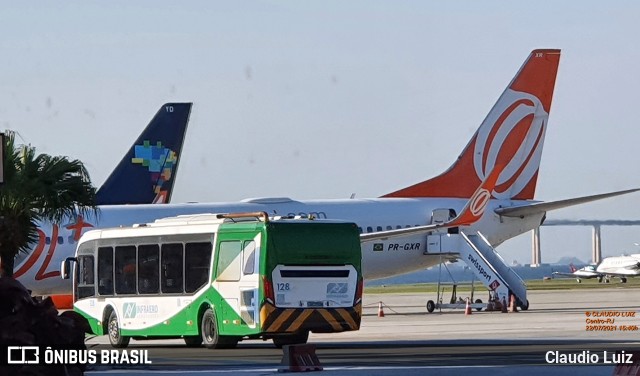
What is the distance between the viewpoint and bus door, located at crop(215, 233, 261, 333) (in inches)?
1221

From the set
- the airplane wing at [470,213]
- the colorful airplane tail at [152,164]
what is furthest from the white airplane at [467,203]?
the colorful airplane tail at [152,164]

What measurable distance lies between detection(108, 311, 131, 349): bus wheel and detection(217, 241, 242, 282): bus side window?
3827 millimetres

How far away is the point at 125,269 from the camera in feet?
115

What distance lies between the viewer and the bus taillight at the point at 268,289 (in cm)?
3075

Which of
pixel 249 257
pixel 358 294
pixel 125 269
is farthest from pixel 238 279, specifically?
pixel 125 269

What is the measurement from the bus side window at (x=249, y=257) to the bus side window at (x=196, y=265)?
136 cm

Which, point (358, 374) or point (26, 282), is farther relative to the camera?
point (26, 282)

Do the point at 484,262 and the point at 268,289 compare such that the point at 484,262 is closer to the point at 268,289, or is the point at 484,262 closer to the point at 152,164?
the point at 152,164

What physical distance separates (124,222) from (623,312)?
16830 millimetres

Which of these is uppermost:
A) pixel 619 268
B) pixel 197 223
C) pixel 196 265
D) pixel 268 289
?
pixel 197 223

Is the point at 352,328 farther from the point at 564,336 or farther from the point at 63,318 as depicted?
the point at 63,318

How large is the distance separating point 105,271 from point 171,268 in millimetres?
2750

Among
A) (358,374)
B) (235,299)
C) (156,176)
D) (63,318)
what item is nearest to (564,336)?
(235,299)

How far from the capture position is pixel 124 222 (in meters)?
48.6
